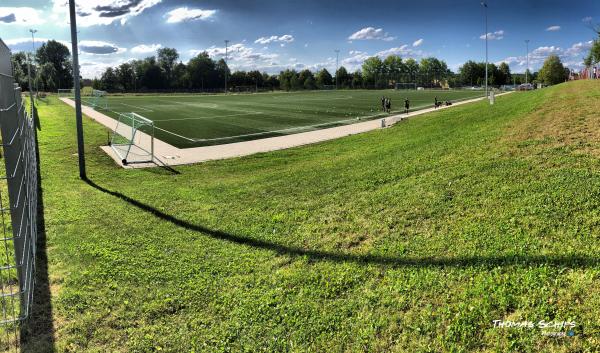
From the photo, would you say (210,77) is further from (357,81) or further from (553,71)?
(553,71)

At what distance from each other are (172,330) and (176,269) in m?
1.44

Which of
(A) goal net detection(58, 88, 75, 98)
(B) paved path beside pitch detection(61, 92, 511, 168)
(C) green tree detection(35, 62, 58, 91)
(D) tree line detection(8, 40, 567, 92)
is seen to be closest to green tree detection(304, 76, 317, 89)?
(D) tree line detection(8, 40, 567, 92)

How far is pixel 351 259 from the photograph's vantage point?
5664 mm

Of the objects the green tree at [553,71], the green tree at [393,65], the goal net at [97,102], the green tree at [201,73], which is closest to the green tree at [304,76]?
the green tree at [201,73]

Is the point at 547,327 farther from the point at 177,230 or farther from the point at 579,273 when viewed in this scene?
the point at 177,230

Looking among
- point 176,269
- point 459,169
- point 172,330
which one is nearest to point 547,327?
point 172,330

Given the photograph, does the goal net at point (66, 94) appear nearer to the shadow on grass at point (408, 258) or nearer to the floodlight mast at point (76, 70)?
the floodlight mast at point (76, 70)

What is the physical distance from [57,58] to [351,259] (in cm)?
15550

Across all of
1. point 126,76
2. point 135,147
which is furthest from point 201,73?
point 135,147

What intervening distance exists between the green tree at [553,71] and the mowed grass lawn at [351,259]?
102 m

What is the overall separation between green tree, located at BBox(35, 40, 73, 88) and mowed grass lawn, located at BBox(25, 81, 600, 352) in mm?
138003

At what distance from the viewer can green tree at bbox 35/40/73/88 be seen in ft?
424

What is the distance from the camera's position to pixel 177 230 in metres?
7.42

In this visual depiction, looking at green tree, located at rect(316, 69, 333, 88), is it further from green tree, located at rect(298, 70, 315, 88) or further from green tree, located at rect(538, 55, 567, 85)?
green tree, located at rect(538, 55, 567, 85)
